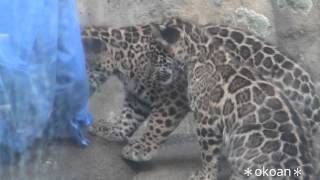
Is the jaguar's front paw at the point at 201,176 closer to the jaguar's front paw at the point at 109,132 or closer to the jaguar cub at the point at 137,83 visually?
the jaguar cub at the point at 137,83

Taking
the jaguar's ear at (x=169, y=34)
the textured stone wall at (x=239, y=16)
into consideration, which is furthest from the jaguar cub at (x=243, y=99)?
the textured stone wall at (x=239, y=16)

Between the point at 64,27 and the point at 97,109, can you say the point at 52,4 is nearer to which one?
the point at 64,27

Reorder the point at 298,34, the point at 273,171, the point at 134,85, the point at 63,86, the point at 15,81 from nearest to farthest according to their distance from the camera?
the point at 273,171 → the point at 15,81 → the point at 63,86 → the point at 134,85 → the point at 298,34

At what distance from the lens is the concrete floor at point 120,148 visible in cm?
450

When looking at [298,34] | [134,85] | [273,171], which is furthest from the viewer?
[298,34]

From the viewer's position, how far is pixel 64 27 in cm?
454

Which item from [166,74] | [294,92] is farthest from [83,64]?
[294,92]

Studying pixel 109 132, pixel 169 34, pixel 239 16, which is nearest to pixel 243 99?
pixel 169 34

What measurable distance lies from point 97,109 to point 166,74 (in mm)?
618

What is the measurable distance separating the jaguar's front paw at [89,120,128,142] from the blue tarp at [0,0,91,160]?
0.26 meters

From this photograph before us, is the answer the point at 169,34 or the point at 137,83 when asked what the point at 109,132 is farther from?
the point at 169,34

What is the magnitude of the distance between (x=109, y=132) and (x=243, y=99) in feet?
3.60

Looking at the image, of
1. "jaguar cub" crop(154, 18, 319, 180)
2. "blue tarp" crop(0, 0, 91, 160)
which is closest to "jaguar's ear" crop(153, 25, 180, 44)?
"jaguar cub" crop(154, 18, 319, 180)

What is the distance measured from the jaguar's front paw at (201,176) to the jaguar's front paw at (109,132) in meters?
0.67
